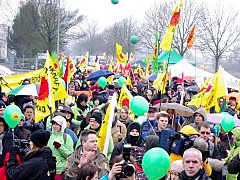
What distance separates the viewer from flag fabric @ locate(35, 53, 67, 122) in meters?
7.30

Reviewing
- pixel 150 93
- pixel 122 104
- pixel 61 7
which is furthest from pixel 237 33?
pixel 122 104

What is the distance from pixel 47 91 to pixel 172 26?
2.52 m

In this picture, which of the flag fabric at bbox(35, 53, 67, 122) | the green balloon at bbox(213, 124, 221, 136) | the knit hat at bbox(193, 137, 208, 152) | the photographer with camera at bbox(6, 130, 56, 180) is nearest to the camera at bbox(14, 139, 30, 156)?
the photographer with camera at bbox(6, 130, 56, 180)

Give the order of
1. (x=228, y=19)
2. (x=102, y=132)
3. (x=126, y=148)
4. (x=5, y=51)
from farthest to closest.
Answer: (x=5, y=51) → (x=228, y=19) → (x=102, y=132) → (x=126, y=148)

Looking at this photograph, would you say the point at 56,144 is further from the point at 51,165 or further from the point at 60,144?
the point at 51,165

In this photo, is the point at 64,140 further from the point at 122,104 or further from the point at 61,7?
the point at 61,7

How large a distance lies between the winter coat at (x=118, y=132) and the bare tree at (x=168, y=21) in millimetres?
27584

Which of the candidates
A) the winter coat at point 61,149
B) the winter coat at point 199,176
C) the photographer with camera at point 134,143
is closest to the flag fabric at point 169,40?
the photographer with camera at point 134,143

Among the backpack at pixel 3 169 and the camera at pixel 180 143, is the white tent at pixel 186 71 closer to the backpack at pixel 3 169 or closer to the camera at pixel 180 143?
the camera at pixel 180 143

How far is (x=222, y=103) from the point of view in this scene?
11578 millimetres

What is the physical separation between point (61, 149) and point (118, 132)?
1330 mm

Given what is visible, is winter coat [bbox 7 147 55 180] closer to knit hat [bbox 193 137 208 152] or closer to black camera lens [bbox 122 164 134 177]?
black camera lens [bbox 122 164 134 177]

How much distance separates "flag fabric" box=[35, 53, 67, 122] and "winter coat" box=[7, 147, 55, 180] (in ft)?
8.49

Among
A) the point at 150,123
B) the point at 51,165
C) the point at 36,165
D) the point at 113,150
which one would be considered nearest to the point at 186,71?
the point at 150,123
